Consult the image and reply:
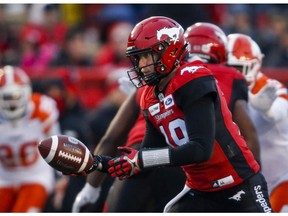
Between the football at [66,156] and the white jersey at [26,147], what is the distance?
3.00 m

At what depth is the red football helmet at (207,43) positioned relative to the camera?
20.8ft

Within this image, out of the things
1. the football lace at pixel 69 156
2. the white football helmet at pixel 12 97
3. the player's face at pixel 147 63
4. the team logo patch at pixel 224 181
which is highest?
the player's face at pixel 147 63

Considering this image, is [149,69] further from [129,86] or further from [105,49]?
[105,49]

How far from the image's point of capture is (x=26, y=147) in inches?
321

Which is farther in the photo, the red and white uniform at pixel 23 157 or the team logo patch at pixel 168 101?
the red and white uniform at pixel 23 157

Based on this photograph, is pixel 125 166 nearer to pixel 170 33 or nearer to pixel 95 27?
pixel 170 33

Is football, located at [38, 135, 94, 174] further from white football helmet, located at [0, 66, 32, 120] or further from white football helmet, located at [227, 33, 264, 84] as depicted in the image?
white football helmet, located at [0, 66, 32, 120]

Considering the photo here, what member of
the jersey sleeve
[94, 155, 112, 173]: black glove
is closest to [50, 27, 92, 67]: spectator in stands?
the jersey sleeve

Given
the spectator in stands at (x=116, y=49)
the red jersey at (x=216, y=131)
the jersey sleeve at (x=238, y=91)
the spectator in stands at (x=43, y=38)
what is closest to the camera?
the red jersey at (x=216, y=131)

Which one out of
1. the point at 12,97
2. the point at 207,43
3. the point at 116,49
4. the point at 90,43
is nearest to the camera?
the point at 207,43

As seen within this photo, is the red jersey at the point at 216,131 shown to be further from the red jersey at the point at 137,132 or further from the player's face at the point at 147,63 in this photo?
the red jersey at the point at 137,132

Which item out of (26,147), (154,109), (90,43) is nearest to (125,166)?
(154,109)

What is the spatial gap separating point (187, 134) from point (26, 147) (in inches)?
128

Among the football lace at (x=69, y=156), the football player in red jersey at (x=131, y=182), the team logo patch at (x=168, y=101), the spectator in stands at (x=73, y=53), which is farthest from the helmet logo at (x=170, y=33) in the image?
the spectator in stands at (x=73, y=53)
